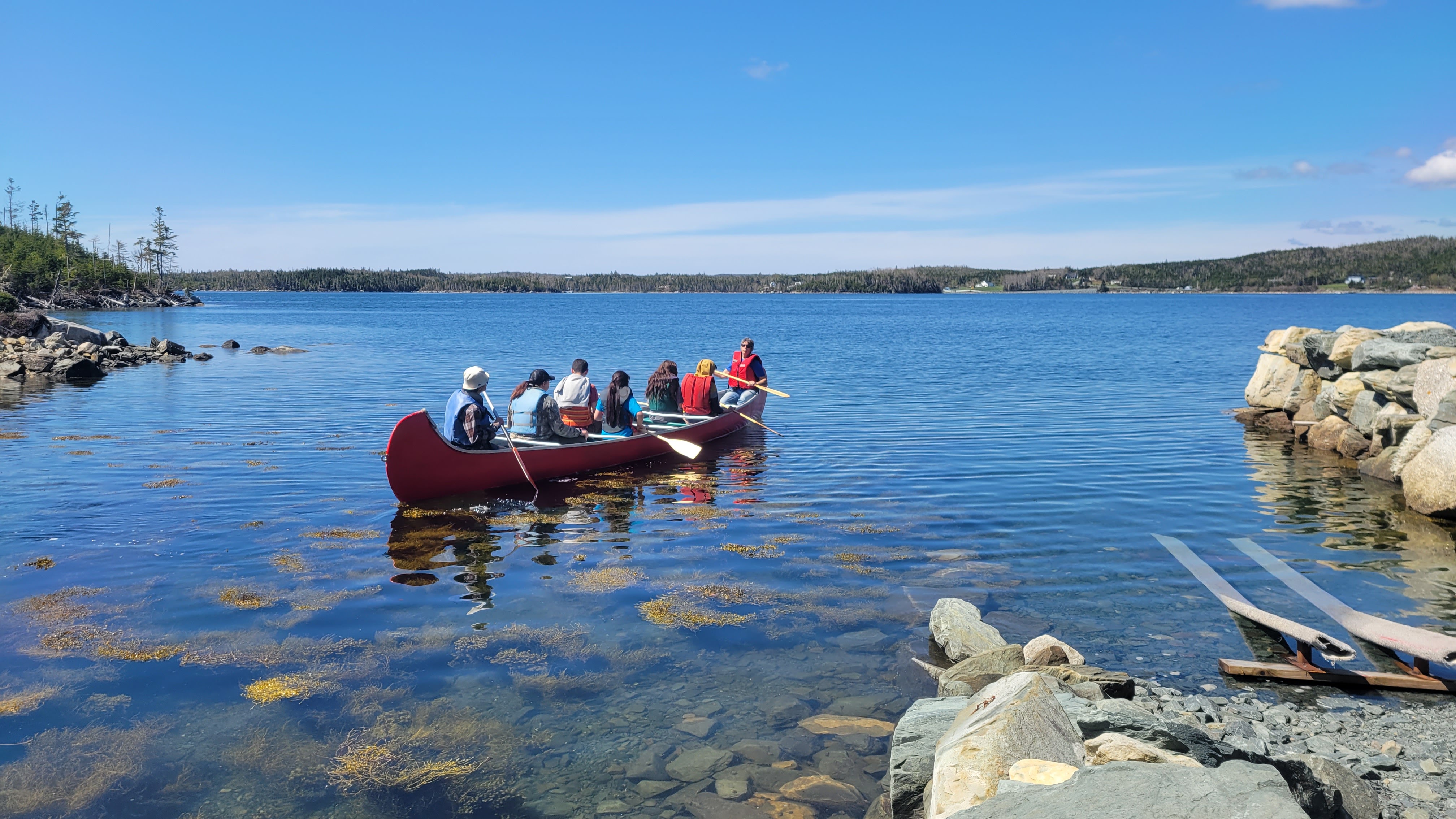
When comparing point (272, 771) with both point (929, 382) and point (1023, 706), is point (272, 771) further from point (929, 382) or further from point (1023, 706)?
point (929, 382)

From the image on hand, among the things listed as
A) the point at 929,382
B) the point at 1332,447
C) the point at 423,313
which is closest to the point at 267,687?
the point at 1332,447

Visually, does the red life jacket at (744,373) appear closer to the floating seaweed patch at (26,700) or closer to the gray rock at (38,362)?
the floating seaweed patch at (26,700)

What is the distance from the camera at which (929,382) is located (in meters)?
32.4

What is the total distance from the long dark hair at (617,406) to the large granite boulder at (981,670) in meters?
10.3

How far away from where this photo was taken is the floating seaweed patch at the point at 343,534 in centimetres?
1153

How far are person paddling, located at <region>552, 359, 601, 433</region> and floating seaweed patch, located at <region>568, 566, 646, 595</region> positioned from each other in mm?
5820

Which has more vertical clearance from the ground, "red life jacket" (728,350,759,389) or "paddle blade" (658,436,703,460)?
"red life jacket" (728,350,759,389)

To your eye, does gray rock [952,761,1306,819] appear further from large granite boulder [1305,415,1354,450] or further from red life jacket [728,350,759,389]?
large granite boulder [1305,415,1354,450]

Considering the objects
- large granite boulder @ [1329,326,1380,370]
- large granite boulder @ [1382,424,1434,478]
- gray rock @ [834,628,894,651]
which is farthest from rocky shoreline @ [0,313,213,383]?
large granite boulder @ [1329,326,1380,370]

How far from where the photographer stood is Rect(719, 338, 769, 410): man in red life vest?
2073 cm

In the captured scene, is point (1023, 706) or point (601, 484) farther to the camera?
point (601, 484)

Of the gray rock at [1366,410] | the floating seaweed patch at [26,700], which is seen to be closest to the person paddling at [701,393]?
the gray rock at [1366,410]

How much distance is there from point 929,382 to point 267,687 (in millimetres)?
27814

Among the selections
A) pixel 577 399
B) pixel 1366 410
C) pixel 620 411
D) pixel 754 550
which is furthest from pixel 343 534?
pixel 1366 410
